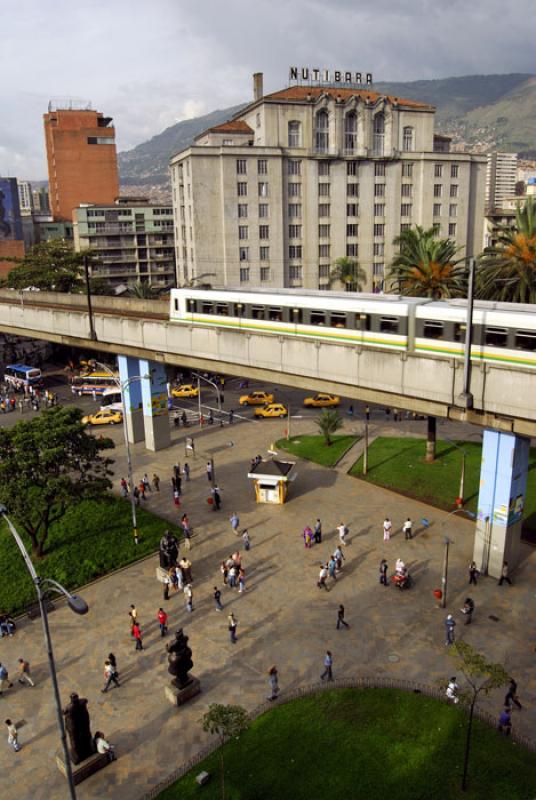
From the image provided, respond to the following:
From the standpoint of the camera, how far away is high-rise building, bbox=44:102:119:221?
14598 cm

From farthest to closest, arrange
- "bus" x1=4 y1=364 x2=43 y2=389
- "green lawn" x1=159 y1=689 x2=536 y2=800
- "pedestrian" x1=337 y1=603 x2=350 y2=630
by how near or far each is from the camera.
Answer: "bus" x1=4 y1=364 x2=43 y2=389 → "pedestrian" x1=337 y1=603 x2=350 y2=630 → "green lawn" x1=159 y1=689 x2=536 y2=800

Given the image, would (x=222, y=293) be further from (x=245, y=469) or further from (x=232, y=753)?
(x=232, y=753)

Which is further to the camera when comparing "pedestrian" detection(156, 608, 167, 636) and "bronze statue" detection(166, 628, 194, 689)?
"pedestrian" detection(156, 608, 167, 636)

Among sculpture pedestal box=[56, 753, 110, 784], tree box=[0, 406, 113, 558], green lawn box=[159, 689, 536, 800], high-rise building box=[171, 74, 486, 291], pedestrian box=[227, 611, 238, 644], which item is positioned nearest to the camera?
green lawn box=[159, 689, 536, 800]

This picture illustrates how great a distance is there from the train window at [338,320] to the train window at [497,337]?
311 inches

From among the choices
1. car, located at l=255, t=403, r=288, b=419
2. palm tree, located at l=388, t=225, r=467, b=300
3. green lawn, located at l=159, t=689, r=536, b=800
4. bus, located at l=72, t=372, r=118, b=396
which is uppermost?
palm tree, located at l=388, t=225, r=467, b=300

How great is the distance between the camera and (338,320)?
3244cm

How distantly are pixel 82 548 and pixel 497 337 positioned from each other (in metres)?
25.1

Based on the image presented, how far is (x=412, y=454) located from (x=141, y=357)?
2210 centimetres

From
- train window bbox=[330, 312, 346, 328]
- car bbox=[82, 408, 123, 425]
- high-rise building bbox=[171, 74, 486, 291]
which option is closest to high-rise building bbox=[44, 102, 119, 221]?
high-rise building bbox=[171, 74, 486, 291]

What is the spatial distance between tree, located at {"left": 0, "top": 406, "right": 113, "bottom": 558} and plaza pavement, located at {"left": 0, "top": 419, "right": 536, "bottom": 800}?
4.88 metres

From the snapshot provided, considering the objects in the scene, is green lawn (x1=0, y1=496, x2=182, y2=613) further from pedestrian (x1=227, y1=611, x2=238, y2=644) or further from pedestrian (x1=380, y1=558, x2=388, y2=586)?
pedestrian (x1=380, y1=558, x2=388, y2=586)

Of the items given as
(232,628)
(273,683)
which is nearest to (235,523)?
(232,628)

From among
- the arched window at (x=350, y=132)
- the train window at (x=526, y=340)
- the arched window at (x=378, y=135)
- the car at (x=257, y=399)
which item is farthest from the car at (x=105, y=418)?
the arched window at (x=378, y=135)
